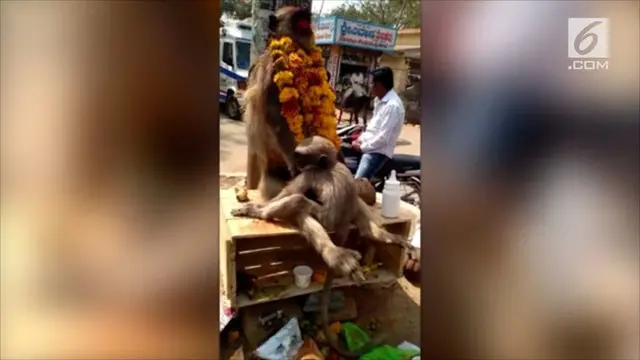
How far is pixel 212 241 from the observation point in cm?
56

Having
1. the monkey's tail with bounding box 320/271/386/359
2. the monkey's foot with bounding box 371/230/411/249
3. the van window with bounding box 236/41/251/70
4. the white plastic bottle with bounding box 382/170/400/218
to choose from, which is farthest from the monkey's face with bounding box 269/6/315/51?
the monkey's tail with bounding box 320/271/386/359

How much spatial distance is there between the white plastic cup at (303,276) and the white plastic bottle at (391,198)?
8.2 inches

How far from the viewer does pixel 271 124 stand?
3.23 feet

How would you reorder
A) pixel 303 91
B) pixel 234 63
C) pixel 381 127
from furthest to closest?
1. pixel 303 91
2. pixel 381 127
3. pixel 234 63

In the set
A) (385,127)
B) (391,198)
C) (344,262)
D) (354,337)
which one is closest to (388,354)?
(354,337)

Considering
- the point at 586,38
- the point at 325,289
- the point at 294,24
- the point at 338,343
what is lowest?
the point at 338,343

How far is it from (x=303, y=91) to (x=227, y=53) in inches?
12.1

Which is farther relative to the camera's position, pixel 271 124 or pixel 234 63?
pixel 271 124

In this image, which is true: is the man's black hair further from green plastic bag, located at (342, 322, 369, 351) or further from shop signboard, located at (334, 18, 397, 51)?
green plastic bag, located at (342, 322, 369, 351)

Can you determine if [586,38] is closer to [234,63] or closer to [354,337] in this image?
[234,63]

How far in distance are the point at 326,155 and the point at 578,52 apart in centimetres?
52

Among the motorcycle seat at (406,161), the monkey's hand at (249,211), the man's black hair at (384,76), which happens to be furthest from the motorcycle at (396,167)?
the monkey's hand at (249,211)

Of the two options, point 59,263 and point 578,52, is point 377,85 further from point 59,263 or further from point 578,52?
point 59,263

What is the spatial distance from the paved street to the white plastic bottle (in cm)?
9
